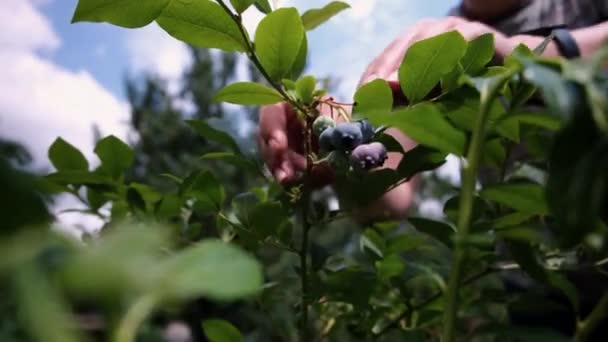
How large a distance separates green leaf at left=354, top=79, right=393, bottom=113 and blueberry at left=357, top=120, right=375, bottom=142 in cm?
2

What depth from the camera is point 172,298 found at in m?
0.12

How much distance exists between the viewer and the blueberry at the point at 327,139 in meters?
0.41

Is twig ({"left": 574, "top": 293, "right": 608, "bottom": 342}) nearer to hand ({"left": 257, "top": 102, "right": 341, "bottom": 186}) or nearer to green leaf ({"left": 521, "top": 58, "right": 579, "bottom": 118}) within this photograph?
green leaf ({"left": 521, "top": 58, "right": 579, "bottom": 118})

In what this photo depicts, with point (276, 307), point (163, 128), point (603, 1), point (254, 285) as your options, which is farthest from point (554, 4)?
point (163, 128)

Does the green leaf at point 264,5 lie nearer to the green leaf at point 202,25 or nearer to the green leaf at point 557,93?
the green leaf at point 202,25

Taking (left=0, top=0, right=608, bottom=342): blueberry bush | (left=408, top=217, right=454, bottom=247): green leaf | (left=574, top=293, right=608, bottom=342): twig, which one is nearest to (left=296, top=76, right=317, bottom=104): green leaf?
(left=0, top=0, right=608, bottom=342): blueberry bush

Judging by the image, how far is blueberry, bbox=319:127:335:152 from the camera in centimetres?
41

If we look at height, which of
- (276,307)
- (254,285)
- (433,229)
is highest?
(254,285)

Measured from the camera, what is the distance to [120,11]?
0.36 meters

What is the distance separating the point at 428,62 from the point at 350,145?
0.22 ft

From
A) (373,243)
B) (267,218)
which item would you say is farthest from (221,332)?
(373,243)

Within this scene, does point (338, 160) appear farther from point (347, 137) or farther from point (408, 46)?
point (408, 46)

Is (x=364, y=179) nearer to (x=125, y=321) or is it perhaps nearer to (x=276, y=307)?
(x=276, y=307)

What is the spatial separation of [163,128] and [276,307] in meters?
9.64
